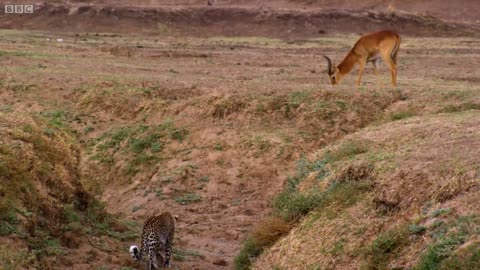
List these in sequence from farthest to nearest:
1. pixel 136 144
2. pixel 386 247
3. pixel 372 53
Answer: pixel 372 53 → pixel 136 144 → pixel 386 247

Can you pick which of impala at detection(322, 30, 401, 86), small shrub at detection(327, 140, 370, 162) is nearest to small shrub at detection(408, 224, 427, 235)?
small shrub at detection(327, 140, 370, 162)

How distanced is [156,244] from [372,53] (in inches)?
341

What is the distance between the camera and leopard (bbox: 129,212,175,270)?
10.6 metres

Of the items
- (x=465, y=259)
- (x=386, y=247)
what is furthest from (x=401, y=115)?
(x=465, y=259)

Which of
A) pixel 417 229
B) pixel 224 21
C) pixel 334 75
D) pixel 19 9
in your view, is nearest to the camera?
pixel 417 229

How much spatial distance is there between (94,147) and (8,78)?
3.84 meters

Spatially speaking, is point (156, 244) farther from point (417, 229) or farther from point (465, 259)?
point (465, 259)

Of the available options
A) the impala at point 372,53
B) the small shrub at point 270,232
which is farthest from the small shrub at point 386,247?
the impala at point 372,53

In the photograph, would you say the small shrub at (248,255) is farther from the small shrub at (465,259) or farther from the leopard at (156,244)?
the small shrub at (465,259)

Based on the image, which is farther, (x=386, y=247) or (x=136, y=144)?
(x=136, y=144)

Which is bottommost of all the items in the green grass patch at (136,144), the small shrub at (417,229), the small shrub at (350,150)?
the green grass patch at (136,144)

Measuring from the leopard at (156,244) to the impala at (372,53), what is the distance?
24.1 ft

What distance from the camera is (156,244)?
10.8 meters

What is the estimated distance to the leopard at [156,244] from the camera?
34.9ft
